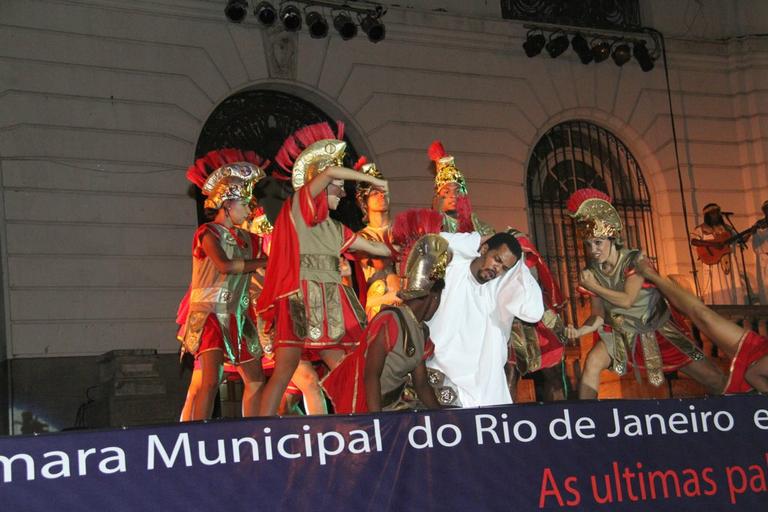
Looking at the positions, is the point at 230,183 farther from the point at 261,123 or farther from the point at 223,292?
the point at 261,123

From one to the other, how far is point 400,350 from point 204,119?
6.26 meters

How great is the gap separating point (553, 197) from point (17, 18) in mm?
6408

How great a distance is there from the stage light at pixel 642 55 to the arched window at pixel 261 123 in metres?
3.90

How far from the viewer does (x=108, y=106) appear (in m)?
12.1

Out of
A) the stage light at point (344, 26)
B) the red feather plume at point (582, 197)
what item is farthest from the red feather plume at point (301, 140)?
the stage light at point (344, 26)

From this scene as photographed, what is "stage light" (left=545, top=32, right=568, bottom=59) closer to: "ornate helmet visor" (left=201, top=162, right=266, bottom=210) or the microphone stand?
the microphone stand

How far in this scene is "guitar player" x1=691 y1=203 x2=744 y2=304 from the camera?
14.4 m

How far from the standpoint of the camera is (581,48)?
14672mm

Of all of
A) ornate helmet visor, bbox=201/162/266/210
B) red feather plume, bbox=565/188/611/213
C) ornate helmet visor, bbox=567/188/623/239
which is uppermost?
ornate helmet visor, bbox=201/162/266/210

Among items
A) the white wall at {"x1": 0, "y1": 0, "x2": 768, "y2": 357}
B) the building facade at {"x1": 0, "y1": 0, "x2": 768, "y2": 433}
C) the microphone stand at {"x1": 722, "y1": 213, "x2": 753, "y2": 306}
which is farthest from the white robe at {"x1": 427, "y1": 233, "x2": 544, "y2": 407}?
the microphone stand at {"x1": 722, "y1": 213, "x2": 753, "y2": 306}

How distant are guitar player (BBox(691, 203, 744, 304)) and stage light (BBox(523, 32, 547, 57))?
2.65m

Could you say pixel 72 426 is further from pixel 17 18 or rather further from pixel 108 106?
pixel 17 18

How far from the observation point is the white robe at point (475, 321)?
290 inches

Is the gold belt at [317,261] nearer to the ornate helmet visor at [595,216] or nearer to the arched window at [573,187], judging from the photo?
the ornate helmet visor at [595,216]
